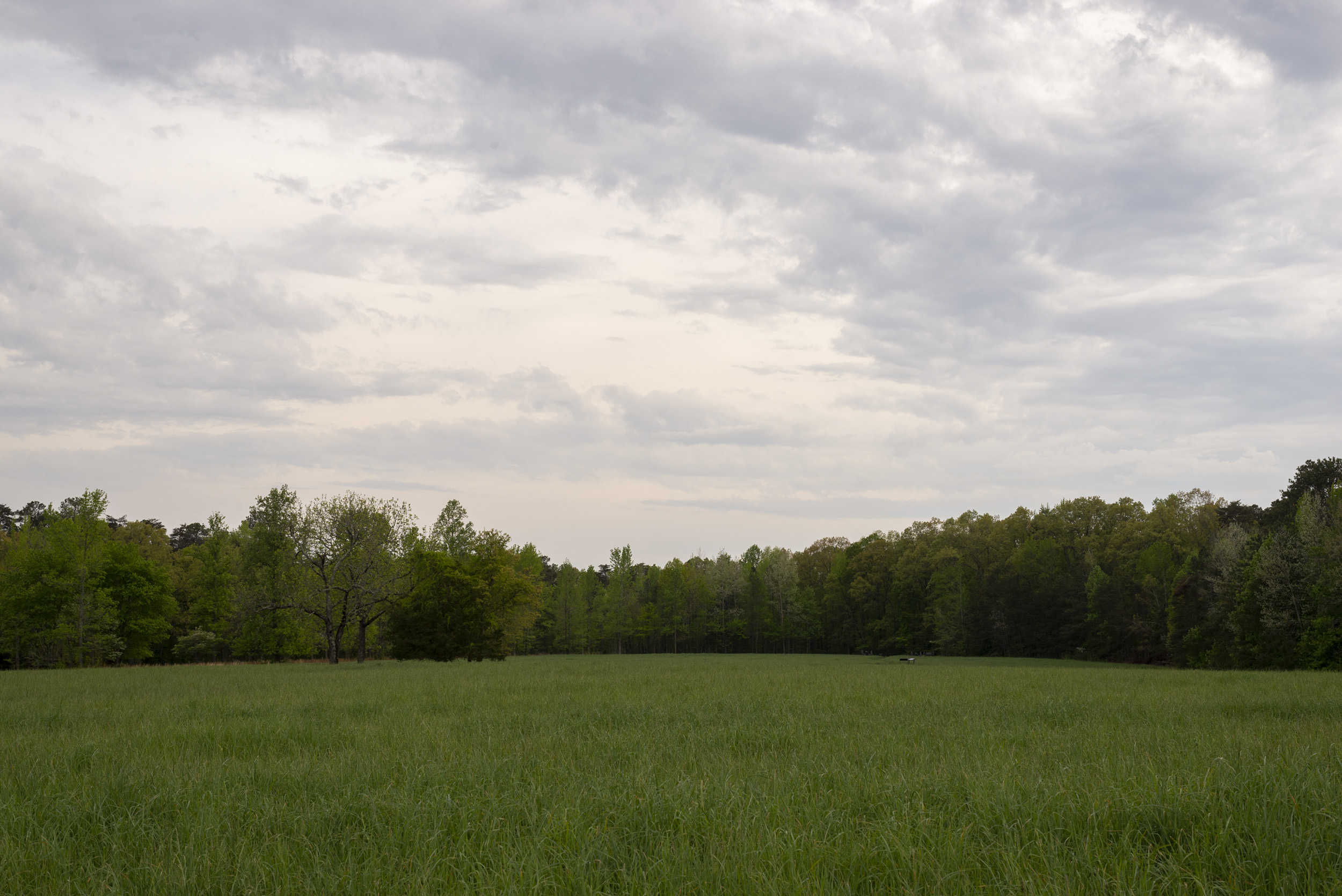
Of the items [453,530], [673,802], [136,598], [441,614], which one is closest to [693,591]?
[453,530]

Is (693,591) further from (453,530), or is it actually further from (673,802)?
(673,802)

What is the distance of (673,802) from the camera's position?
594 centimetres

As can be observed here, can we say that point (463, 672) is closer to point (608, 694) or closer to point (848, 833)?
point (608, 694)

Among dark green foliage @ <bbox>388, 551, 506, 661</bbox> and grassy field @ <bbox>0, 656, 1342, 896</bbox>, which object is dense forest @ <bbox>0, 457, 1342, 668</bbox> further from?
grassy field @ <bbox>0, 656, 1342, 896</bbox>

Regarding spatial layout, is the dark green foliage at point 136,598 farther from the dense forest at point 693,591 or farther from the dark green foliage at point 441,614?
the dark green foliage at point 441,614

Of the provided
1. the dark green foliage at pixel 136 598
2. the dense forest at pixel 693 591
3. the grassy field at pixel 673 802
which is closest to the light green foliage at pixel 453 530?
the dense forest at pixel 693 591

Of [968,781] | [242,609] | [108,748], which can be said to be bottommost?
[242,609]

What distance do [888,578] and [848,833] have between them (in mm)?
108192

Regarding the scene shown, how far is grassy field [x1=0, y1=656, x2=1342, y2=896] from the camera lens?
14.7ft

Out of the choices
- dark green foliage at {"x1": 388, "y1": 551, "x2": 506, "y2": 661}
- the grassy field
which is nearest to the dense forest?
dark green foliage at {"x1": 388, "y1": 551, "x2": 506, "y2": 661}

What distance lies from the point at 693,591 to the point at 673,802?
4492 inches

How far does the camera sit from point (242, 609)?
6028 centimetres

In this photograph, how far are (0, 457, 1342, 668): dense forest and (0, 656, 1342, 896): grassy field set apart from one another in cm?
4273

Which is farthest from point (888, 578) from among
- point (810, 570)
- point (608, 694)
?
point (608, 694)
